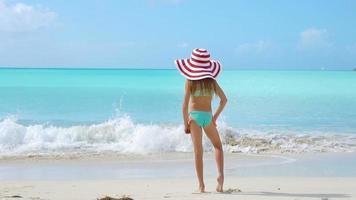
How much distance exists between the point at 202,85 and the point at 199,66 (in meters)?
0.22

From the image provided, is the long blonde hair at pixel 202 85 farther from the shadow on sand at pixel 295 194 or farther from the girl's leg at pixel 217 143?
the shadow on sand at pixel 295 194

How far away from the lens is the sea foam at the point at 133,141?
13.1 m

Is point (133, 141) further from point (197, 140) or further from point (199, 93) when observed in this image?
point (199, 93)

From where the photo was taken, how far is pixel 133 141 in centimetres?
1399

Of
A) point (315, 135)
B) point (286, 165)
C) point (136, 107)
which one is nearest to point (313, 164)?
point (286, 165)

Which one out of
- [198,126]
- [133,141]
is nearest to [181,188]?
[198,126]

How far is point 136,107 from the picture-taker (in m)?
28.1

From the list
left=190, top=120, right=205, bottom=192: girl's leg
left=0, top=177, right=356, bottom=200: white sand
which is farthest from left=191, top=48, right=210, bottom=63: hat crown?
left=0, top=177, right=356, bottom=200: white sand

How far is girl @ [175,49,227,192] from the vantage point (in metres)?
6.49

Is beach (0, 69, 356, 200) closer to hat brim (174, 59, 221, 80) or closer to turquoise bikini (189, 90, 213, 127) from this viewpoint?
turquoise bikini (189, 90, 213, 127)

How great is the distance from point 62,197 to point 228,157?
210 inches

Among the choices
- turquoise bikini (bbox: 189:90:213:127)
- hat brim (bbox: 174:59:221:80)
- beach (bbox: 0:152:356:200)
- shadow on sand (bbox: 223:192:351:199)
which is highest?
hat brim (bbox: 174:59:221:80)

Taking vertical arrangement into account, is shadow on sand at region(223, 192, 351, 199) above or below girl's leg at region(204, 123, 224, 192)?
below

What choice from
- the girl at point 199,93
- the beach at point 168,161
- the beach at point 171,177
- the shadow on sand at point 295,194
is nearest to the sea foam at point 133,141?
the beach at point 168,161
